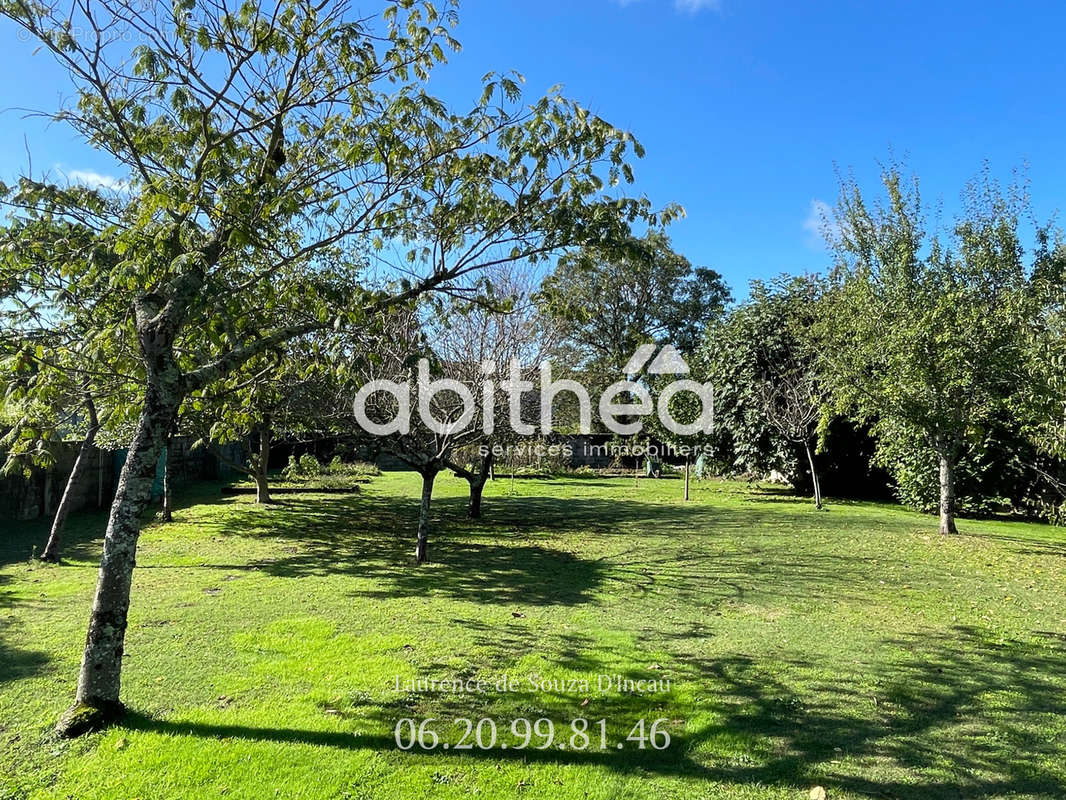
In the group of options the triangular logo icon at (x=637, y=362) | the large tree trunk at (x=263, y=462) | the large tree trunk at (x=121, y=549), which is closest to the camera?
the large tree trunk at (x=121, y=549)

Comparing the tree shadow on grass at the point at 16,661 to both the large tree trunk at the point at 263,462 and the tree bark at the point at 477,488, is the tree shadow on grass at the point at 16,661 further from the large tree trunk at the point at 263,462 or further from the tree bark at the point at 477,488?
the large tree trunk at the point at 263,462

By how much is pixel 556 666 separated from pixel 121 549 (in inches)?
117

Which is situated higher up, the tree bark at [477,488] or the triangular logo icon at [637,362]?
the triangular logo icon at [637,362]

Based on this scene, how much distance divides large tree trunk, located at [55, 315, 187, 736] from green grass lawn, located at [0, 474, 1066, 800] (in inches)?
7.7

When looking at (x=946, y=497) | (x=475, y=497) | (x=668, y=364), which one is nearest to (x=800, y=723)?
(x=946, y=497)

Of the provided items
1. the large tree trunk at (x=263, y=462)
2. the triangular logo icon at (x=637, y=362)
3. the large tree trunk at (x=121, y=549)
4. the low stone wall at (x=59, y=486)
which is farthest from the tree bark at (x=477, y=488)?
the large tree trunk at (x=121, y=549)

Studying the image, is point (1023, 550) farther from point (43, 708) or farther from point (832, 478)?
point (43, 708)

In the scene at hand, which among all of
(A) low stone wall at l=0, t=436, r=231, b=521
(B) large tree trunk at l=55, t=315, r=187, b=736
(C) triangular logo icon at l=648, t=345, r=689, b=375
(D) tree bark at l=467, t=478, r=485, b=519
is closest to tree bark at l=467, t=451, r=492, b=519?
(D) tree bark at l=467, t=478, r=485, b=519

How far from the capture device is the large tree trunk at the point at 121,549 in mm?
3504

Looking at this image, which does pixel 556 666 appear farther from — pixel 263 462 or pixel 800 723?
pixel 263 462

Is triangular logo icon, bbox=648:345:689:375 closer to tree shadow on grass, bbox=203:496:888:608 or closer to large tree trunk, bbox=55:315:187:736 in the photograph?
tree shadow on grass, bbox=203:496:888:608

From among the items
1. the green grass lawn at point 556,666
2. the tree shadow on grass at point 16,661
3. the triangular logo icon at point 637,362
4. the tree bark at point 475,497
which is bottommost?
the tree shadow on grass at point 16,661

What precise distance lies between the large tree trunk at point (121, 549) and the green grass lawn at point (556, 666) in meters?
0.20

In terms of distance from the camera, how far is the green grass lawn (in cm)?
308
